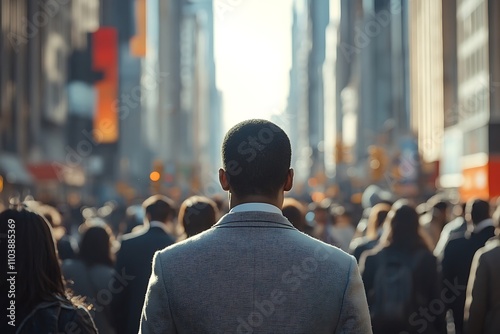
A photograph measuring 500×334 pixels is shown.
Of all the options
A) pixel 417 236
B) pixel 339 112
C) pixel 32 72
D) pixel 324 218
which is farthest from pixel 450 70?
pixel 339 112

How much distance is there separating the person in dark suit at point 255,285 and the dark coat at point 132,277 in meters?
4.95

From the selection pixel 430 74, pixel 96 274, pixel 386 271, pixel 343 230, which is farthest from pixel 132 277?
pixel 430 74

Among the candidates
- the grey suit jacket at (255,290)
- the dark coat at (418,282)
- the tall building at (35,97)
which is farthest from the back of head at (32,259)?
the tall building at (35,97)

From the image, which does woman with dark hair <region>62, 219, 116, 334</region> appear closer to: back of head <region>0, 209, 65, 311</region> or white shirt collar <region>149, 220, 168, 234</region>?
white shirt collar <region>149, 220, 168, 234</region>

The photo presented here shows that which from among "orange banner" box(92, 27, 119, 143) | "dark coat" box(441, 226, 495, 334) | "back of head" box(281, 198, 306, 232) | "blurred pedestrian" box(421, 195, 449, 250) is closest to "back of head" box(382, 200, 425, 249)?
"back of head" box(281, 198, 306, 232)

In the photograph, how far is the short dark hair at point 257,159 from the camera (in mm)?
3771

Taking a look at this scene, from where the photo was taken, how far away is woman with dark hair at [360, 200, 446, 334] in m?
8.20

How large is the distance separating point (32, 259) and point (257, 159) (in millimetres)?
1033

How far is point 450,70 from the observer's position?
249 ft

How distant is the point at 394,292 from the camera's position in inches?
325

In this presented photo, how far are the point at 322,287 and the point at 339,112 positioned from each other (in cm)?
18970

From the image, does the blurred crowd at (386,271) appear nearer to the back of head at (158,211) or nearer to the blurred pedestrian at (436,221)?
the back of head at (158,211)

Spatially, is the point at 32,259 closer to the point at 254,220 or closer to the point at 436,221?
Result: the point at 254,220

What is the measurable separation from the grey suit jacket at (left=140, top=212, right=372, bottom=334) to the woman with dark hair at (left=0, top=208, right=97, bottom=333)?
476mm
